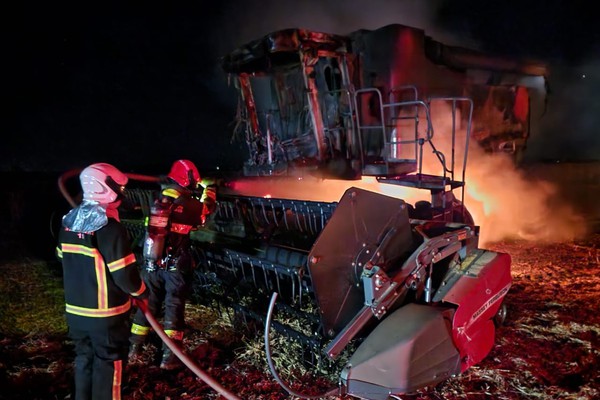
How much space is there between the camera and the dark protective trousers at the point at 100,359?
2836 mm

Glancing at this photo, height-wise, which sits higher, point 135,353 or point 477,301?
point 477,301

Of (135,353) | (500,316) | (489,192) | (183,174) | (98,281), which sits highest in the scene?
(183,174)

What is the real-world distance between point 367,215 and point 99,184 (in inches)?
73.6

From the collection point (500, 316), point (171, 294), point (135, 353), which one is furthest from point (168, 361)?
point (500, 316)

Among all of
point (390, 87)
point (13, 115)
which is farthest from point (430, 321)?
point (13, 115)

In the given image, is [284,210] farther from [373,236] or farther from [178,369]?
[178,369]

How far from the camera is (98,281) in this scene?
9.13 feet

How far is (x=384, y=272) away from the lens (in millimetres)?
3002

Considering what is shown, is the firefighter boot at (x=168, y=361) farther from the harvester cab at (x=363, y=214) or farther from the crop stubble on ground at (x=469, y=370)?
the harvester cab at (x=363, y=214)

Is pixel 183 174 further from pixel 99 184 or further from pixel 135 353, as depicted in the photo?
pixel 135 353

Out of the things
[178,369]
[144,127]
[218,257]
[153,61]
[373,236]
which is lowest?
[178,369]

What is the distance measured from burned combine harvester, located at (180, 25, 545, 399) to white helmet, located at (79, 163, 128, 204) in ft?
4.26

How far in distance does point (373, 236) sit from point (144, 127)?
1514 cm

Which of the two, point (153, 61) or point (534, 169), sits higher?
point (153, 61)
